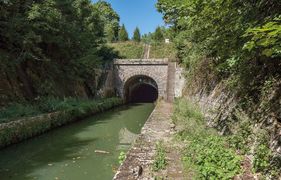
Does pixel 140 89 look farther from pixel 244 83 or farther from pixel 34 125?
pixel 244 83

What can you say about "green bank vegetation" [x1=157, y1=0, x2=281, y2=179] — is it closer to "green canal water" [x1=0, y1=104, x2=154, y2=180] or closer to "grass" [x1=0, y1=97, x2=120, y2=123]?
"green canal water" [x1=0, y1=104, x2=154, y2=180]

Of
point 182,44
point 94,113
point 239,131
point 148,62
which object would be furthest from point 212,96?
point 148,62

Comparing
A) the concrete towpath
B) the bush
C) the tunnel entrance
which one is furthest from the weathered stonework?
the concrete towpath

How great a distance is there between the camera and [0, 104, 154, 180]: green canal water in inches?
261

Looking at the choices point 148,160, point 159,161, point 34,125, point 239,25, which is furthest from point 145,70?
point 159,161

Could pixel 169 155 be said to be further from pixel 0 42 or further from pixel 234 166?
pixel 0 42

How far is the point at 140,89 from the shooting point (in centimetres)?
3459

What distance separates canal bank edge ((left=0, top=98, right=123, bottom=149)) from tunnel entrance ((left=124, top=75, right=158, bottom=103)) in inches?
518

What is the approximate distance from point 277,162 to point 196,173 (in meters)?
1.25

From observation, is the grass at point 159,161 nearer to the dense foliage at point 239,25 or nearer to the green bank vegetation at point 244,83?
the green bank vegetation at point 244,83

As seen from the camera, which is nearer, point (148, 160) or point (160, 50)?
point (148, 160)

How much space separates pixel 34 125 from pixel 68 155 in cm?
283

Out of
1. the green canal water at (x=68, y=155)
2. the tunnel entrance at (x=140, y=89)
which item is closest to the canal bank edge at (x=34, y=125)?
the green canal water at (x=68, y=155)

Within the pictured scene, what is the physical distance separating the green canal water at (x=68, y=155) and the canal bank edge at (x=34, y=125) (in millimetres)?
232
